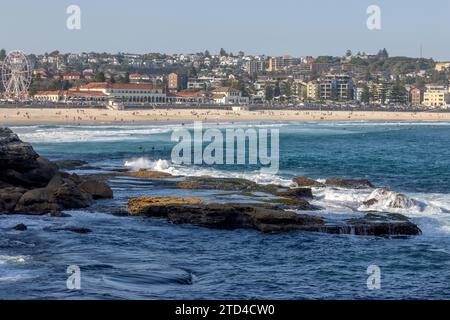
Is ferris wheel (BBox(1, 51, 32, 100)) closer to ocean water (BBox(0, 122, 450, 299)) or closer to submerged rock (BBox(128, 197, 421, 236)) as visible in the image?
ocean water (BBox(0, 122, 450, 299))

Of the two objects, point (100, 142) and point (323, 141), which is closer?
point (100, 142)

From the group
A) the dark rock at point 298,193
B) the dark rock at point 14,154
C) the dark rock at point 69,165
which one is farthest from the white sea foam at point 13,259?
the dark rock at point 69,165

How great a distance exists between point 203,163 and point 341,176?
493 inches

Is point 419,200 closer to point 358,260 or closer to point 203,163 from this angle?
point 358,260

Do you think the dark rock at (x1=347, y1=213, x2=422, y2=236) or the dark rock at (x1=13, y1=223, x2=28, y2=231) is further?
the dark rock at (x1=347, y1=213, x2=422, y2=236)

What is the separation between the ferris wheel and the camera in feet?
500

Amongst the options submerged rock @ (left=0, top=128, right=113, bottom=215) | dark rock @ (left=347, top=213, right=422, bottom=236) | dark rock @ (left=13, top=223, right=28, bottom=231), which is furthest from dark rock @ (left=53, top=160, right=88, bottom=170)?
dark rock @ (left=347, top=213, right=422, bottom=236)

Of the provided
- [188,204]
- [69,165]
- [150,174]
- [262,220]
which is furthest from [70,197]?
[69,165]

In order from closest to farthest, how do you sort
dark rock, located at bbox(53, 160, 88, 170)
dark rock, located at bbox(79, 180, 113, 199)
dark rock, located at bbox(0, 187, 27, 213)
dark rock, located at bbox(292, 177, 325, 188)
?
dark rock, located at bbox(0, 187, 27, 213) < dark rock, located at bbox(79, 180, 113, 199) < dark rock, located at bbox(292, 177, 325, 188) < dark rock, located at bbox(53, 160, 88, 170)

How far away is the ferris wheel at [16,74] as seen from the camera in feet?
500

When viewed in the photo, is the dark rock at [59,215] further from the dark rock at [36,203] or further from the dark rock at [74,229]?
the dark rock at [74,229]
